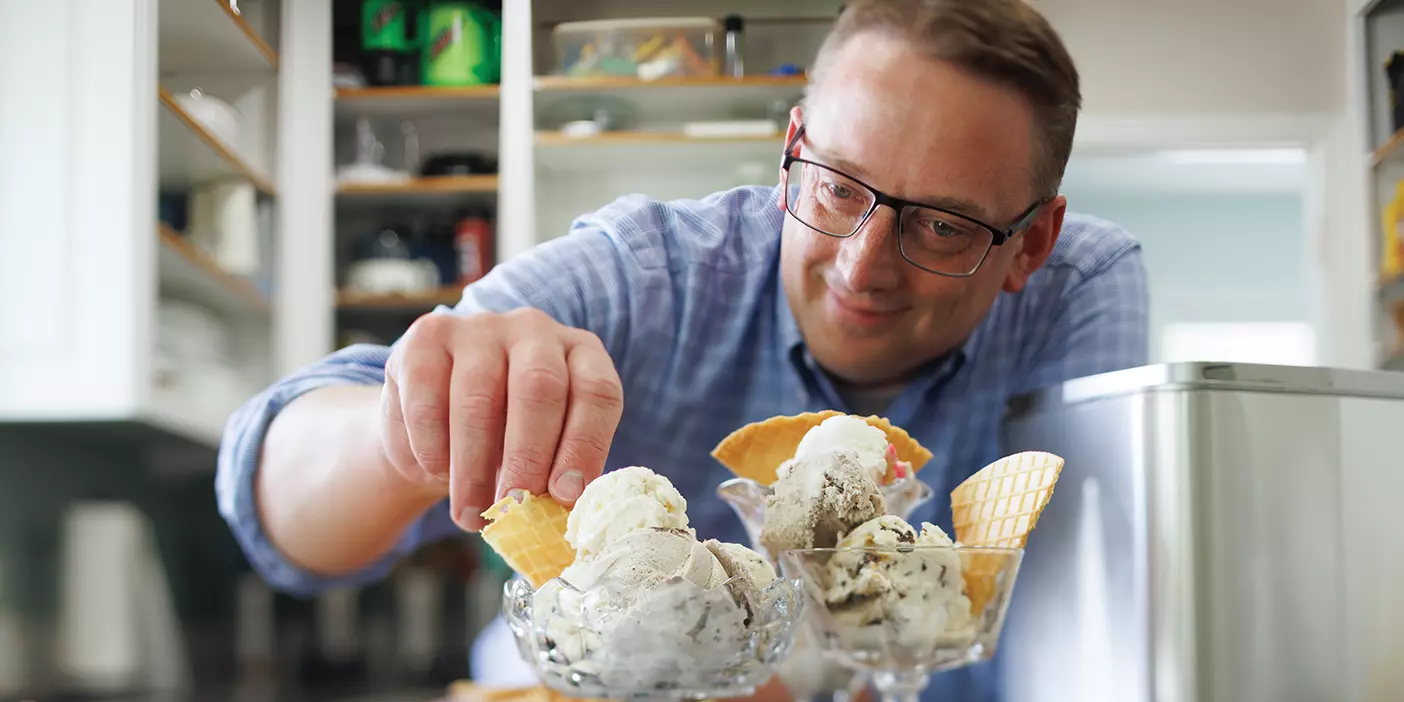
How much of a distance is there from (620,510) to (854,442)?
4.8 inches

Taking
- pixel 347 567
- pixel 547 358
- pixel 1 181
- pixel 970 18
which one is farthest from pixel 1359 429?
pixel 1 181

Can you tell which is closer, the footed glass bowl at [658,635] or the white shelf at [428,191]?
the footed glass bowl at [658,635]

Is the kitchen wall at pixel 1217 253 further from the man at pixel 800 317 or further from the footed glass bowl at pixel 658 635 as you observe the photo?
the footed glass bowl at pixel 658 635

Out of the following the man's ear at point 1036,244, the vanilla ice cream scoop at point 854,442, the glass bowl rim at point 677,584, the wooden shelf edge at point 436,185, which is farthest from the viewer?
the wooden shelf edge at point 436,185

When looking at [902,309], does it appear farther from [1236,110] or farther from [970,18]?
[1236,110]

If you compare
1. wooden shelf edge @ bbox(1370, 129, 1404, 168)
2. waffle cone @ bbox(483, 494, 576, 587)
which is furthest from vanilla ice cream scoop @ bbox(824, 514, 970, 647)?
wooden shelf edge @ bbox(1370, 129, 1404, 168)

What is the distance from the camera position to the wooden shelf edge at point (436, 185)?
0.69 metres

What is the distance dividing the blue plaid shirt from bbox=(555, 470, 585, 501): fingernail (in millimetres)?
125

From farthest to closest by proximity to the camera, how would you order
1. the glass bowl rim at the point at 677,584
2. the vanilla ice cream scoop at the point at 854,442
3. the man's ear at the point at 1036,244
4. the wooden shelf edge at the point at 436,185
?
the wooden shelf edge at the point at 436,185
the man's ear at the point at 1036,244
the vanilla ice cream scoop at the point at 854,442
the glass bowl rim at the point at 677,584

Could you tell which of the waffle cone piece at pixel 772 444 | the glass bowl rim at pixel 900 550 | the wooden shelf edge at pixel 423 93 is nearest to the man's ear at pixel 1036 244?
the waffle cone piece at pixel 772 444

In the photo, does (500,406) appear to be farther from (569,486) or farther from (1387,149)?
(1387,149)

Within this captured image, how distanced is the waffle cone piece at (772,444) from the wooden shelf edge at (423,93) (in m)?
0.27

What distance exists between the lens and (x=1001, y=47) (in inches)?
21.5

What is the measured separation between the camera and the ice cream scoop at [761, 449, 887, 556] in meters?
0.42
